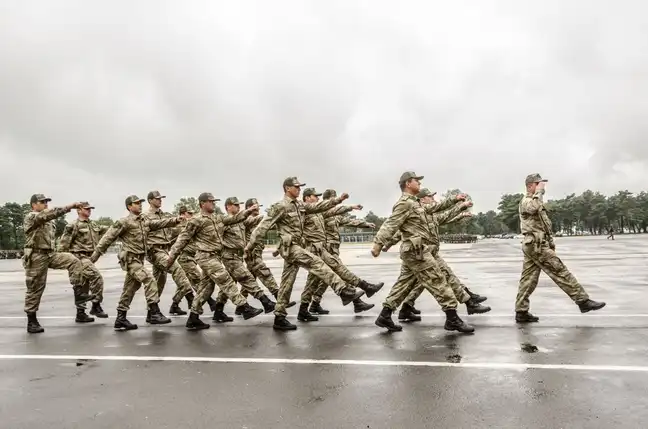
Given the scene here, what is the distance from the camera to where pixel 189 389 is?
467cm

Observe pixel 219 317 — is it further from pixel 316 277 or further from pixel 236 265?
pixel 316 277

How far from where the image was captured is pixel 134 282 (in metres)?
8.25

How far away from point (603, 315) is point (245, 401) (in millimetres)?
5863

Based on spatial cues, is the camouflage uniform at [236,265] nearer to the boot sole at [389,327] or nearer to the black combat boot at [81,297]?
the boot sole at [389,327]

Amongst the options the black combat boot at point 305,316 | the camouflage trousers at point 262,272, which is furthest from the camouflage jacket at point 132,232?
the black combat boot at point 305,316

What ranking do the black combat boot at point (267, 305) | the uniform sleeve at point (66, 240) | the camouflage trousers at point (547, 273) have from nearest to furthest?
the camouflage trousers at point (547, 273)
the black combat boot at point (267, 305)
the uniform sleeve at point (66, 240)

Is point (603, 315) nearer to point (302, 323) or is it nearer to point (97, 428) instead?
point (302, 323)

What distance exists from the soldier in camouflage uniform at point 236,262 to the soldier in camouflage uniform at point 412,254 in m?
2.04

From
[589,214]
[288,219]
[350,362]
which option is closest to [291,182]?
[288,219]

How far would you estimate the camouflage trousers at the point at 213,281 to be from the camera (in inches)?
305

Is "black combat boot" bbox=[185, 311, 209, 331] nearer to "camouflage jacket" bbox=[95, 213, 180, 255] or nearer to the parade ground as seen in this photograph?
the parade ground

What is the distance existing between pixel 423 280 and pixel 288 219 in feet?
7.25

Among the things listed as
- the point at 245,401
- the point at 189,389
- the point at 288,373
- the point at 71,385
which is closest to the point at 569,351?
the point at 288,373

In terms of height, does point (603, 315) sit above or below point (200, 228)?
below
